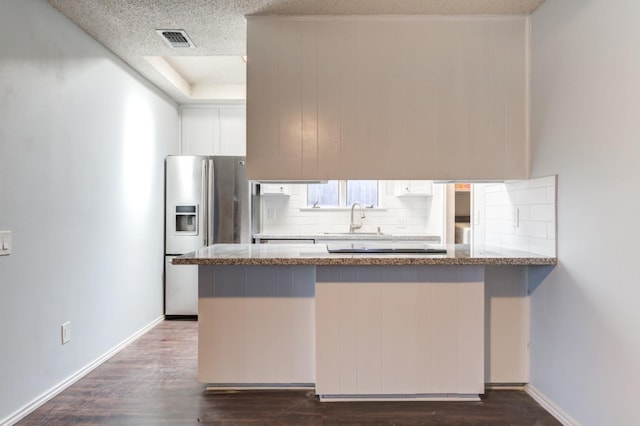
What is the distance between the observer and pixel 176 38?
2.79m

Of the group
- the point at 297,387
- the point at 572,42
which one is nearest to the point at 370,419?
the point at 297,387

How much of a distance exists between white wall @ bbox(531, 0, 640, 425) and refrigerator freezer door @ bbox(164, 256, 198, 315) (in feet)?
10.4

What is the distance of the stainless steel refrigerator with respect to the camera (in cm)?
402

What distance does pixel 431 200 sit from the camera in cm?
461

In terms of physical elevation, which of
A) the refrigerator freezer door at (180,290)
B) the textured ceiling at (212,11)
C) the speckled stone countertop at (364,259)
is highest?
the textured ceiling at (212,11)

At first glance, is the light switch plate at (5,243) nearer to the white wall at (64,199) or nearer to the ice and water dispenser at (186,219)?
the white wall at (64,199)

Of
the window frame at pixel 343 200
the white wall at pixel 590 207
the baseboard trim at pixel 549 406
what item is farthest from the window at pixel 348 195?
the baseboard trim at pixel 549 406

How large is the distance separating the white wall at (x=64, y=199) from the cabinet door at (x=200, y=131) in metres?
0.91

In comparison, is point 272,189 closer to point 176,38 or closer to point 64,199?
point 176,38

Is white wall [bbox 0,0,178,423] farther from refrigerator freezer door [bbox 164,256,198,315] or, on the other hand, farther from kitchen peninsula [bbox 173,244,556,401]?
kitchen peninsula [bbox 173,244,556,401]

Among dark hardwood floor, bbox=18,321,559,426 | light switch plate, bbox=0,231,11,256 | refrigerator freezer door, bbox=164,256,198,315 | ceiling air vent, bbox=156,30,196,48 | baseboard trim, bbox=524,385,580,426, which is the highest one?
ceiling air vent, bbox=156,30,196,48

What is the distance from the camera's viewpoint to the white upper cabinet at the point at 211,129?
459 centimetres

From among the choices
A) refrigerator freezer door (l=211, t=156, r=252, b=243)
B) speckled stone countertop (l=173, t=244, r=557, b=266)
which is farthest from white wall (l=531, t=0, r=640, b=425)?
Answer: refrigerator freezer door (l=211, t=156, r=252, b=243)

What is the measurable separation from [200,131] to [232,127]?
389 millimetres
